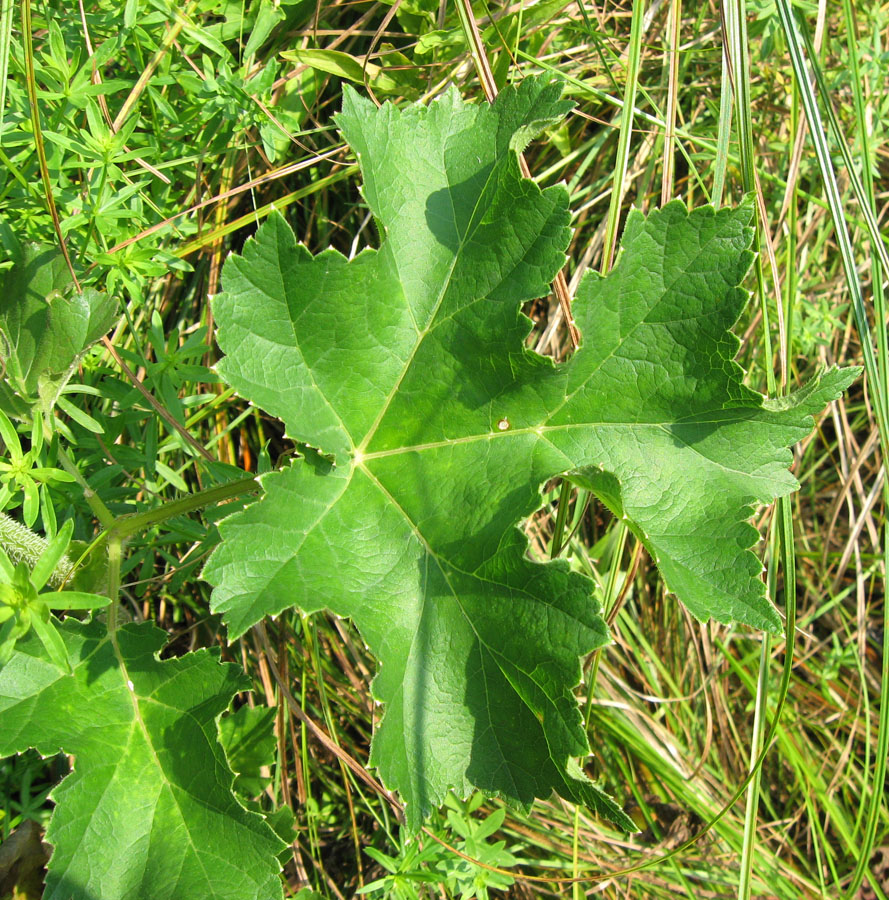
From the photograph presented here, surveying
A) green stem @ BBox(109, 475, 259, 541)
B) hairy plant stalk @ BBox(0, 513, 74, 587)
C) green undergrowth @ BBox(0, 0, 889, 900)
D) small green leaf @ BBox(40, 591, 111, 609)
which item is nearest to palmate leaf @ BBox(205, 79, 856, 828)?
green undergrowth @ BBox(0, 0, 889, 900)

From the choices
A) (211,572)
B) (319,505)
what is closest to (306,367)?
(319,505)

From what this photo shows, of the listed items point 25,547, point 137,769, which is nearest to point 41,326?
point 25,547

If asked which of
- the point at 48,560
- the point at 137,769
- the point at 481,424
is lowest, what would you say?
the point at 137,769

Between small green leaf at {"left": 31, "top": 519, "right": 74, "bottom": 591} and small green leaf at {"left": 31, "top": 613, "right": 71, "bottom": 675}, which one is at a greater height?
small green leaf at {"left": 31, "top": 519, "right": 74, "bottom": 591}

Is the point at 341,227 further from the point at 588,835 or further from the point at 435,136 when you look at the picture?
the point at 588,835

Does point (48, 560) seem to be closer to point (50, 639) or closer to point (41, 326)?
point (50, 639)

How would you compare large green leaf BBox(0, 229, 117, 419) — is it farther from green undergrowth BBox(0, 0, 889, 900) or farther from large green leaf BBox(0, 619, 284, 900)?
large green leaf BBox(0, 619, 284, 900)
